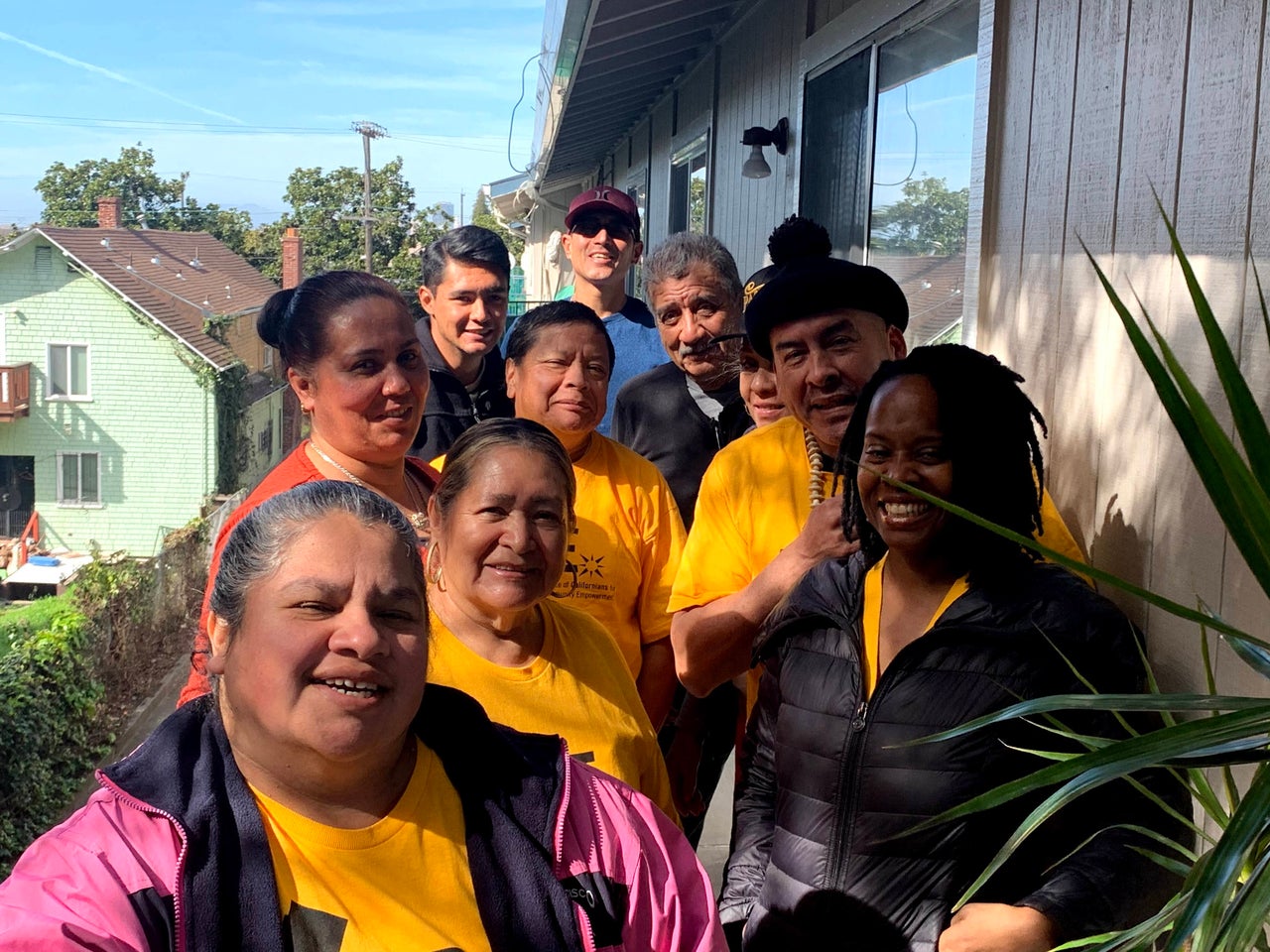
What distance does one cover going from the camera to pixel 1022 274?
297 centimetres

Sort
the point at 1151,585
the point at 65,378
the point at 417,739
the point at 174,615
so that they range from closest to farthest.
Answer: the point at 417,739 < the point at 1151,585 < the point at 174,615 < the point at 65,378

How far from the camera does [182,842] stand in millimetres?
1418

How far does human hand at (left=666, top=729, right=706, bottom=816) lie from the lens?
10.3 ft

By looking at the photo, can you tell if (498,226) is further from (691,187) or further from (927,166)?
(927,166)

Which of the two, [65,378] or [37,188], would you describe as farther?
[37,188]

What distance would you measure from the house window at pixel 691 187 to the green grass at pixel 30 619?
6.42 metres

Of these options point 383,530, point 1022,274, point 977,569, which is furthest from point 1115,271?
point 383,530

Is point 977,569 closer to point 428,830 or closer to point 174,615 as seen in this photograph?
point 428,830

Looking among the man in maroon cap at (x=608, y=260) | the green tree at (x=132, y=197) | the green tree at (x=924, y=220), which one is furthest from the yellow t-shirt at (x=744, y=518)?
the green tree at (x=132, y=197)

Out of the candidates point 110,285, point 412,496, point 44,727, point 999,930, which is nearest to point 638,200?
point 44,727

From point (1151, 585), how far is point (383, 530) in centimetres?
136

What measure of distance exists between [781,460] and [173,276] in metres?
38.8

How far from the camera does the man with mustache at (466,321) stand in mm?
3941

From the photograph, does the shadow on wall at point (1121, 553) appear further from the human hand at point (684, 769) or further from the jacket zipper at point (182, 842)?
the jacket zipper at point (182, 842)
